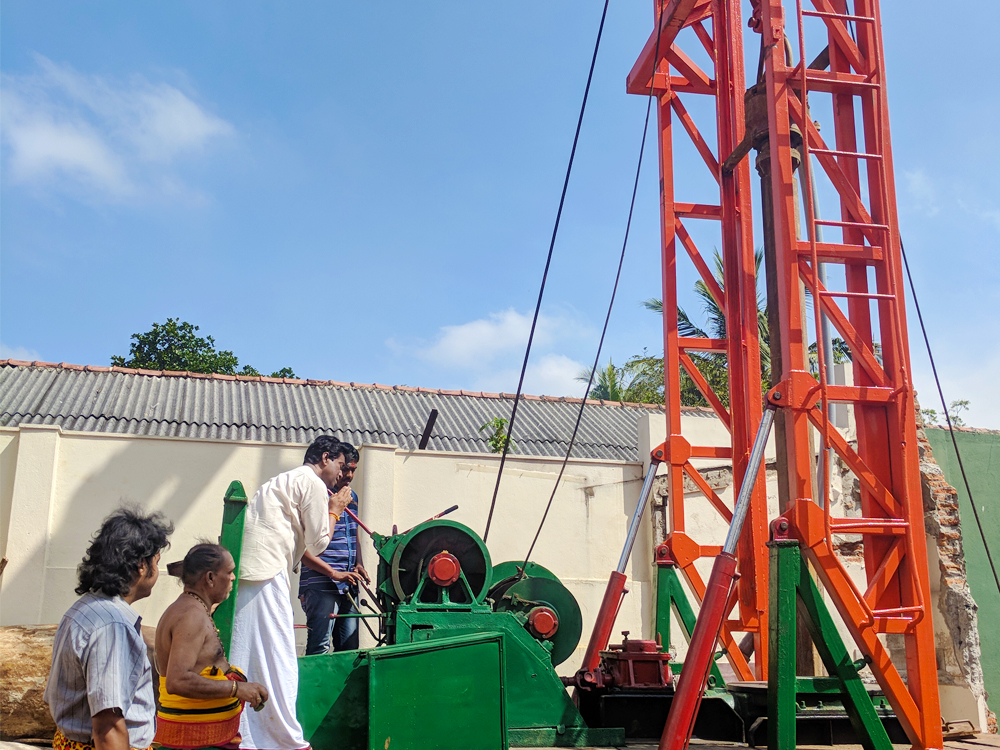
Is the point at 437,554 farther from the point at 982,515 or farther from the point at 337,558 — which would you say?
the point at 982,515

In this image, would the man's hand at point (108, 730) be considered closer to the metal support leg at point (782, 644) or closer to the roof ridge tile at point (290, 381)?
the metal support leg at point (782, 644)

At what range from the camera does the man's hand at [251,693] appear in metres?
3.14

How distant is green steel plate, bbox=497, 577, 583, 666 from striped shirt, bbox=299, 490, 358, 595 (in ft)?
3.59

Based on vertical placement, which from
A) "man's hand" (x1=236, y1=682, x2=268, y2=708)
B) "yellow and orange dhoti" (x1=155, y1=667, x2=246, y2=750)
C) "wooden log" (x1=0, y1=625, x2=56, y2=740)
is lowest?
"wooden log" (x1=0, y1=625, x2=56, y2=740)

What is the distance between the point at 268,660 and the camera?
4051mm

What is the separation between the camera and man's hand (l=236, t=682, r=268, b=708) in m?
3.14

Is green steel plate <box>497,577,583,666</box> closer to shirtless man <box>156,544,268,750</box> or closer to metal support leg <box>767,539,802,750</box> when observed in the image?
metal support leg <box>767,539,802,750</box>

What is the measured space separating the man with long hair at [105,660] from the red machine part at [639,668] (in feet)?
11.2

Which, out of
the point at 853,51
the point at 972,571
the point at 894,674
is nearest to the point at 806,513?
the point at 894,674

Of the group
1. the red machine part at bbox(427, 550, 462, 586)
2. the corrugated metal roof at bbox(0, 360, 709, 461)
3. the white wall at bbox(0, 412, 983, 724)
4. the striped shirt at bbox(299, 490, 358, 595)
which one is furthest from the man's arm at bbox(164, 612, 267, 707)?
the corrugated metal roof at bbox(0, 360, 709, 461)

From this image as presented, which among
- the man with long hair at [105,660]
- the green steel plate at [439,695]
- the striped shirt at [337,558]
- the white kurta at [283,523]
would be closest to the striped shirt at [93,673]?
the man with long hair at [105,660]

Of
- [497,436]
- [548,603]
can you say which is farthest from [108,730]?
[497,436]

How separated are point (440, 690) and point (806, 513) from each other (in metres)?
2.24

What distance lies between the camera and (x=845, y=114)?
19.5ft
